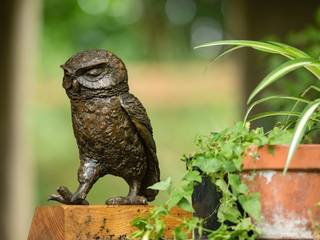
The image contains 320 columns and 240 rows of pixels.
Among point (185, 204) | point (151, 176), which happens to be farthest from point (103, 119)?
point (185, 204)

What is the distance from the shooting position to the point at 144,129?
90.7 inches

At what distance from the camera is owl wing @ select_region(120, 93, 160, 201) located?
2.27 m

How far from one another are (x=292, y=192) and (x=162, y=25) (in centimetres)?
963

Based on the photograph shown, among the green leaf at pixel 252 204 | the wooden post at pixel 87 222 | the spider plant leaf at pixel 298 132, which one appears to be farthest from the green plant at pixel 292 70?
the wooden post at pixel 87 222

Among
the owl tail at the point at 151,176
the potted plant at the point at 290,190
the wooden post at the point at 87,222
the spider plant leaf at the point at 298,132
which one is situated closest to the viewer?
the spider plant leaf at the point at 298,132

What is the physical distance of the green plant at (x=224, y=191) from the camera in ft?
6.49

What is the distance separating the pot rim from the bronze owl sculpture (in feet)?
1.26

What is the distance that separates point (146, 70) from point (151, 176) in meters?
8.84

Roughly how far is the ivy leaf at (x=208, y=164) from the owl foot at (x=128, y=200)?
0.26 m

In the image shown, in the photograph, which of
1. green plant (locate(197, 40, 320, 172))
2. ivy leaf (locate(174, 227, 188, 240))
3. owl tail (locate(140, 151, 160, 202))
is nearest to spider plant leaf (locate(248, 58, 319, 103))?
green plant (locate(197, 40, 320, 172))

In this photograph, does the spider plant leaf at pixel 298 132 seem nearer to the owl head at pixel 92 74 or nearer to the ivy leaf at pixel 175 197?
the ivy leaf at pixel 175 197

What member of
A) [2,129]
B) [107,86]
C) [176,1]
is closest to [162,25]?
[176,1]

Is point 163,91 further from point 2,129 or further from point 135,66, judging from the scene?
point 2,129

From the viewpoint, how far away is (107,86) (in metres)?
2.26
